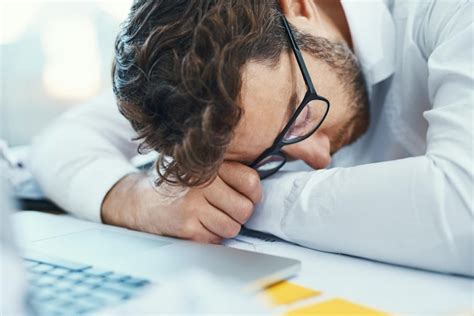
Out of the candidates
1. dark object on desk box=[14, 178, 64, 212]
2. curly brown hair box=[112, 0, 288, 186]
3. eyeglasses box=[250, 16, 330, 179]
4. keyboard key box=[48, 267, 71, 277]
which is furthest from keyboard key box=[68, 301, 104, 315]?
dark object on desk box=[14, 178, 64, 212]

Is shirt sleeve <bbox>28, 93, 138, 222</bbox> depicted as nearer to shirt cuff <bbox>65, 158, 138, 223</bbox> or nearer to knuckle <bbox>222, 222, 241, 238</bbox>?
shirt cuff <bbox>65, 158, 138, 223</bbox>

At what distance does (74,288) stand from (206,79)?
9.6 inches

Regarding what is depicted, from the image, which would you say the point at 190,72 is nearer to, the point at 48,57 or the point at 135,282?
the point at 135,282

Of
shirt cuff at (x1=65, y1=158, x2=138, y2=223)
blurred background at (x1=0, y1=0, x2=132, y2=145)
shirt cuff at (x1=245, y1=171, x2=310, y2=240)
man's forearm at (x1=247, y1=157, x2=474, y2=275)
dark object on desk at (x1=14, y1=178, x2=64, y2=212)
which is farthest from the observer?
blurred background at (x1=0, y1=0, x2=132, y2=145)

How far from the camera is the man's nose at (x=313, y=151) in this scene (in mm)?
729

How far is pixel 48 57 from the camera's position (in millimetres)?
1932

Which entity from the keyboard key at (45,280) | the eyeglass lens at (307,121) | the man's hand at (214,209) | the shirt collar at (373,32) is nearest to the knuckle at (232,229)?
the man's hand at (214,209)

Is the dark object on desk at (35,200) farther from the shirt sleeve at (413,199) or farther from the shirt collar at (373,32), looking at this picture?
the shirt collar at (373,32)

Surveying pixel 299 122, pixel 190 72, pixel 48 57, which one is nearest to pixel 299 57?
pixel 299 122

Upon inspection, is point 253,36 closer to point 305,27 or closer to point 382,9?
point 305,27

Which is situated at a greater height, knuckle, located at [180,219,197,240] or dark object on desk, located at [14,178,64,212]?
knuckle, located at [180,219,197,240]

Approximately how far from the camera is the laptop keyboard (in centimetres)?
41

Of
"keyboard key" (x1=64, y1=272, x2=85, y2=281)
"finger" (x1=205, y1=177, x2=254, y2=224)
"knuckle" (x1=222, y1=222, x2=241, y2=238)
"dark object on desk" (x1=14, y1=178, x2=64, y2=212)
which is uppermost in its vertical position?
"keyboard key" (x1=64, y1=272, x2=85, y2=281)

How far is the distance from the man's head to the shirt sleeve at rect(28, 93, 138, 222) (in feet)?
0.64
